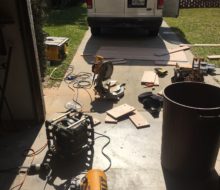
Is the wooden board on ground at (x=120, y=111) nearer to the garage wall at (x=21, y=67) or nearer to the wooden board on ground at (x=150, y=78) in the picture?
the garage wall at (x=21, y=67)

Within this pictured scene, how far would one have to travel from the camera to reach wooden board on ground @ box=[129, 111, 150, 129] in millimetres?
4537

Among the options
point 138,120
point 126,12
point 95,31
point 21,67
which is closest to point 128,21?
point 126,12

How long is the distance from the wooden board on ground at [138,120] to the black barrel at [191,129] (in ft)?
3.06

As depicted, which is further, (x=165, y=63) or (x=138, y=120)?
(x=165, y=63)

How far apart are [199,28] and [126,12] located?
377 cm

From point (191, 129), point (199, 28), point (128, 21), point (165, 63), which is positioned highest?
point (191, 129)

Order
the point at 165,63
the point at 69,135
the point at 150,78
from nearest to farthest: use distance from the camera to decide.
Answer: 1. the point at 69,135
2. the point at 150,78
3. the point at 165,63

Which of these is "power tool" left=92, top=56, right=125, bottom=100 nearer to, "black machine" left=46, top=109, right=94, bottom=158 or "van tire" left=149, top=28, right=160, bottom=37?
"black machine" left=46, top=109, right=94, bottom=158

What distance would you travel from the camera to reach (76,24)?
1150cm

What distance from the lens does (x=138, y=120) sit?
466cm

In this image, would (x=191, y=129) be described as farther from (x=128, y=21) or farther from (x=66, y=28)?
(x=66, y=28)

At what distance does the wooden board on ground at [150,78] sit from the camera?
237 inches

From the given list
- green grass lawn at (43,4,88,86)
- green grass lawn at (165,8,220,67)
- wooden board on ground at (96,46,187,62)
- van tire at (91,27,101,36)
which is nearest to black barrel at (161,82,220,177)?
green grass lawn at (43,4,88,86)

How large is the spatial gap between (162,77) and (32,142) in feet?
10.8
